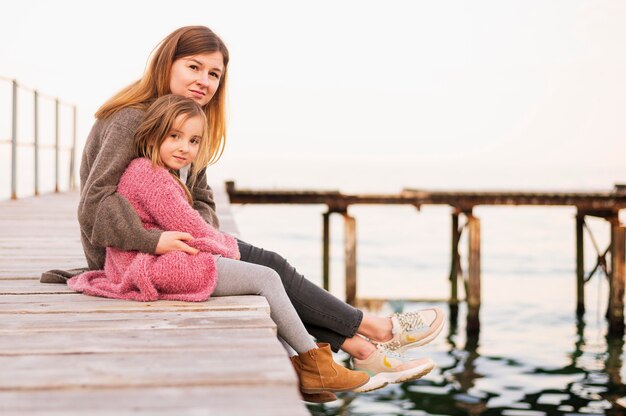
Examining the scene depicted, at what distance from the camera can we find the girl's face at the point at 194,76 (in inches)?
127

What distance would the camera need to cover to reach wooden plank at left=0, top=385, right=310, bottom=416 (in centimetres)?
163

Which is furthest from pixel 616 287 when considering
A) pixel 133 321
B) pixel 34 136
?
pixel 133 321

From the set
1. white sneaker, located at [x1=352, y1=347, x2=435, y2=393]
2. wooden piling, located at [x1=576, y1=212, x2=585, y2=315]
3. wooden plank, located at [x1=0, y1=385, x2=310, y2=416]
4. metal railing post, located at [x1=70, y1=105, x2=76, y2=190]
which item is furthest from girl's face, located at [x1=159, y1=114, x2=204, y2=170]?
wooden piling, located at [x1=576, y1=212, x2=585, y2=315]

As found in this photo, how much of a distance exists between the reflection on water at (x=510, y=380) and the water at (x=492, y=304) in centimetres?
1

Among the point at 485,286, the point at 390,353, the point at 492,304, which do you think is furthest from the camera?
the point at 485,286

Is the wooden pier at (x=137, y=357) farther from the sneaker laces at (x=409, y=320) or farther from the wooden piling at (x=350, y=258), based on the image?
the wooden piling at (x=350, y=258)

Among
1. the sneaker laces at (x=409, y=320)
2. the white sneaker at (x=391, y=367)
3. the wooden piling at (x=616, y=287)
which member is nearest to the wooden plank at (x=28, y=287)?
the white sneaker at (x=391, y=367)

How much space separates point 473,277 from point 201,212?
682 centimetres

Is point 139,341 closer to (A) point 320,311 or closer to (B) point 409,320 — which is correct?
(A) point 320,311

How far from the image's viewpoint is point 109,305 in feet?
8.91

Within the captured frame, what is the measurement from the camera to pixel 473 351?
30.9 ft

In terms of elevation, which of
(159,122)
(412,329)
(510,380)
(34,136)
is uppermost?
(34,136)

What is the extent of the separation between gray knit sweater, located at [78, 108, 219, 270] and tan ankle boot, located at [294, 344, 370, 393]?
637mm

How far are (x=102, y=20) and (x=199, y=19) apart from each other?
95.0 inches
